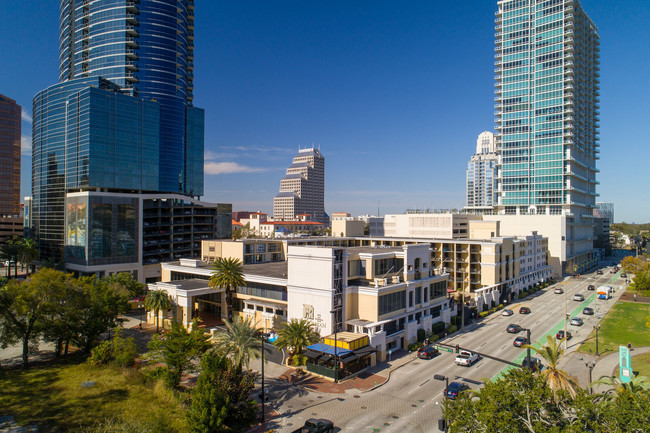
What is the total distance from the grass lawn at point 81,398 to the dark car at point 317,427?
31.9 feet

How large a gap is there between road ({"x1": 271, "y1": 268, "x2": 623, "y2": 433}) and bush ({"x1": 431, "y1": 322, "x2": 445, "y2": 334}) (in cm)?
229

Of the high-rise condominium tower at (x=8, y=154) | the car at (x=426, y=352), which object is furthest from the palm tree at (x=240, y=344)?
the high-rise condominium tower at (x=8, y=154)

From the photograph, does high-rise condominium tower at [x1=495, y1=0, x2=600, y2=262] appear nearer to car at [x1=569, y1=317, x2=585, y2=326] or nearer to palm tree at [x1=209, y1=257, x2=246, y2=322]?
car at [x1=569, y1=317, x2=585, y2=326]

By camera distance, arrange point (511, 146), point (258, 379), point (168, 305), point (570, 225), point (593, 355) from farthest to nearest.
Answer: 1. point (511, 146)
2. point (570, 225)
3. point (168, 305)
4. point (593, 355)
5. point (258, 379)

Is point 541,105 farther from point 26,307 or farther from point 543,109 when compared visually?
point 26,307

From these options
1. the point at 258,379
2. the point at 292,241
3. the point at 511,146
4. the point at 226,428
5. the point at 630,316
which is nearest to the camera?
the point at 226,428

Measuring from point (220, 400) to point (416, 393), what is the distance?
20.0 m

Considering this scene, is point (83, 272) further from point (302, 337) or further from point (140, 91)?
point (302, 337)

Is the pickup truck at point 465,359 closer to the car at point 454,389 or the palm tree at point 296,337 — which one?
the car at point 454,389

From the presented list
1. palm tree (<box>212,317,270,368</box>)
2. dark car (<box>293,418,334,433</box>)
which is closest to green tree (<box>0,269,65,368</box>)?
palm tree (<box>212,317,270,368</box>)

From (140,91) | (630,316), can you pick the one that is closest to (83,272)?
(140,91)

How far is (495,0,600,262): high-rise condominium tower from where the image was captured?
455ft

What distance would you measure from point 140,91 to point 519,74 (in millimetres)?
134713

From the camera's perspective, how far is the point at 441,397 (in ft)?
128
